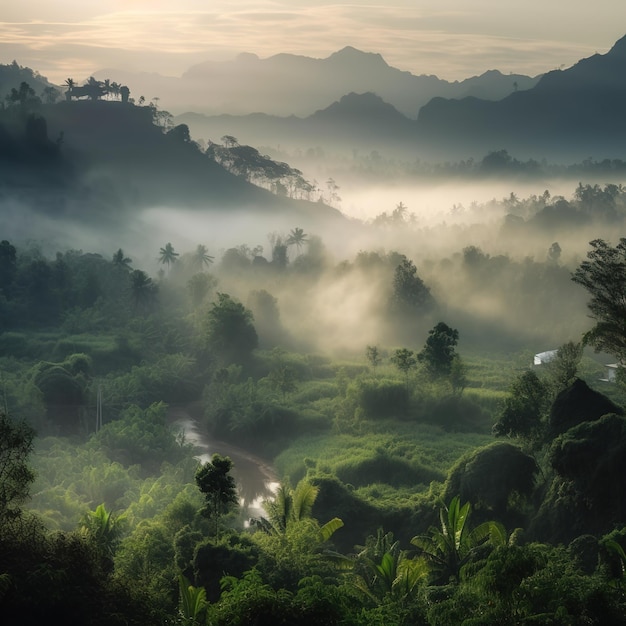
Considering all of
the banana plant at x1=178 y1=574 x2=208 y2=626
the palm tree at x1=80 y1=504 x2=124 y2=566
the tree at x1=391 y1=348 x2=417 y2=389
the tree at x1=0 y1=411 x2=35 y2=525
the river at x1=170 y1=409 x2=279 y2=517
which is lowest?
the river at x1=170 y1=409 x2=279 y2=517

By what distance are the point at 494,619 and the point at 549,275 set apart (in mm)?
89572

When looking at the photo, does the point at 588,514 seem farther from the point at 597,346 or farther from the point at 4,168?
the point at 4,168

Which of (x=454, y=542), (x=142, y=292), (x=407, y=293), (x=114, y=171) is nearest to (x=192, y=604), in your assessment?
(x=454, y=542)

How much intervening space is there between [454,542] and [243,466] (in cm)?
3299

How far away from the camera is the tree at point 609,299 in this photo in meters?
41.3

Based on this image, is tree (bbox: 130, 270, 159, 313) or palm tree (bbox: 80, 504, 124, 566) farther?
tree (bbox: 130, 270, 159, 313)

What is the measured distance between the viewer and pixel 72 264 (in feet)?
389

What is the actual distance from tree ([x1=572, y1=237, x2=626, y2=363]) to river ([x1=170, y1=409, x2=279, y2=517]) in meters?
23.1

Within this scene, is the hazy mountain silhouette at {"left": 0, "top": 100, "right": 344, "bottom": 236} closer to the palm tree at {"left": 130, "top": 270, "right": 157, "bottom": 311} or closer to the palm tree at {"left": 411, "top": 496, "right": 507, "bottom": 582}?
the palm tree at {"left": 130, "top": 270, "right": 157, "bottom": 311}

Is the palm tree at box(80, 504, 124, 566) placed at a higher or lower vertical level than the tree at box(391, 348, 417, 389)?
higher

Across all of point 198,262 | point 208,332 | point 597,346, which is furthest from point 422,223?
point 597,346

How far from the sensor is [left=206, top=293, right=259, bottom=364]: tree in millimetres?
85812

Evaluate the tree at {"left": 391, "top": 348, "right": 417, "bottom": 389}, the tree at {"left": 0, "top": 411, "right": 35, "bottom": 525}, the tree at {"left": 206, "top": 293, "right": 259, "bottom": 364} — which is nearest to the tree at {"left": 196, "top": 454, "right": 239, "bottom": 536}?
the tree at {"left": 0, "top": 411, "right": 35, "bottom": 525}

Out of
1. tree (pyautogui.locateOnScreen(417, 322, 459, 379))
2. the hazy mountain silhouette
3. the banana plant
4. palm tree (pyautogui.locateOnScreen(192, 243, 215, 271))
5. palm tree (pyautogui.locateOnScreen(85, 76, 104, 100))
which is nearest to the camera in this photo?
the banana plant
